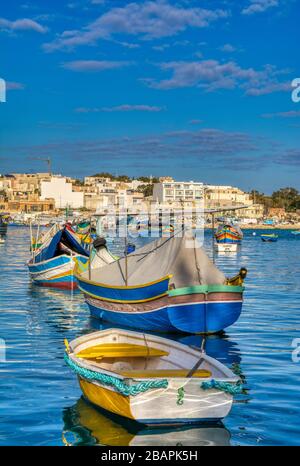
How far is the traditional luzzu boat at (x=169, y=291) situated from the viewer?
21.7 m

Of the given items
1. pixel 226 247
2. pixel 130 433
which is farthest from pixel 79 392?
pixel 226 247

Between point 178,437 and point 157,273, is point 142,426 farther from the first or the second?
point 157,273

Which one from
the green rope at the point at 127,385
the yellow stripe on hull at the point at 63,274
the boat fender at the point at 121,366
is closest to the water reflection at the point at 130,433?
the green rope at the point at 127,385

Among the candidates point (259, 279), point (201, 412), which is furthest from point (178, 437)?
point (259, 279)

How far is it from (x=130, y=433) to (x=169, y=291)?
9.32 metres

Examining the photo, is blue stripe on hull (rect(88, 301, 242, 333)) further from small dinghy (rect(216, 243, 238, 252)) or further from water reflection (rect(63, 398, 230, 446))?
small dinghy (rect(216, 243, 238, 252))

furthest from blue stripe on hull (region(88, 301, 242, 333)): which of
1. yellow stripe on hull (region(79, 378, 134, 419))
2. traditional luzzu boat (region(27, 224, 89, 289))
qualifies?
traditional luzzu boat (region(27, 224, 89, 289))

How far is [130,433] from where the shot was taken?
1234 cm

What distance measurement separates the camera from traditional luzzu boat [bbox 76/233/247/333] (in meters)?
21.7

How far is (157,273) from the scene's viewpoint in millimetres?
23688

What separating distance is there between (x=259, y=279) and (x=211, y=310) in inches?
887

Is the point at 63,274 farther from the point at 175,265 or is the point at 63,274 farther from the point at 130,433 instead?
the point at 130,433

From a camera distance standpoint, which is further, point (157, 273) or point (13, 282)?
point (13, 282)
